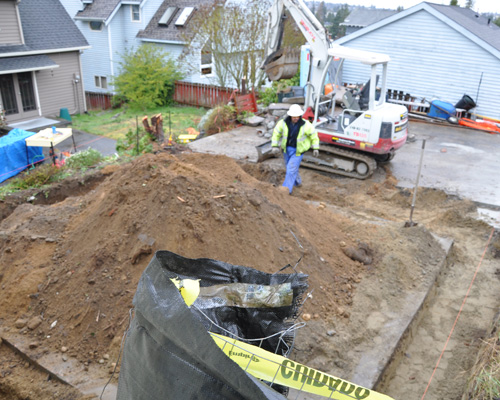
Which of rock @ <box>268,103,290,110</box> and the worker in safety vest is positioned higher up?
the worker in safety vest

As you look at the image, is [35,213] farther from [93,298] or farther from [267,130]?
[267,130]

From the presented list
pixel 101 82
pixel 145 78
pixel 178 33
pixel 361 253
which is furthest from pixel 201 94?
pixel 361 253

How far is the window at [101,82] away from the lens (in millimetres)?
27109

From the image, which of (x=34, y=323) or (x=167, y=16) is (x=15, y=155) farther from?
(x=167, y=16)

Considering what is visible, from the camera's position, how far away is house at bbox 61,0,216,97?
25.0 metres

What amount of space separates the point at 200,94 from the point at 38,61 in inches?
295

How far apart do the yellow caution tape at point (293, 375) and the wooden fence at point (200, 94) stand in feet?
63.7

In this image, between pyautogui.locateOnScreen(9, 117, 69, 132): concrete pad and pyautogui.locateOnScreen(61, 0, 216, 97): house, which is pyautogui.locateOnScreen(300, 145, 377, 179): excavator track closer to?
pyautogui.locateOnScreen(9, 117, 69, 132): concrete pad

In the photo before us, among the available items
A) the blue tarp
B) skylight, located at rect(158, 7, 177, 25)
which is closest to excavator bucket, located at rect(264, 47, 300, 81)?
the blue tarp

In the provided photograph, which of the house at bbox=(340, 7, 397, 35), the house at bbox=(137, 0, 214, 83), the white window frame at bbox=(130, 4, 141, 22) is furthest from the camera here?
the house at bbox=(340, 7, 397, 35)

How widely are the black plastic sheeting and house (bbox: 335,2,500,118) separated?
1721 cm

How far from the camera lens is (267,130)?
14391 mm

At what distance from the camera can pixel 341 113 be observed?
444 inches

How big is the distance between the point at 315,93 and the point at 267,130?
326 centimetres
